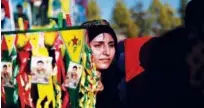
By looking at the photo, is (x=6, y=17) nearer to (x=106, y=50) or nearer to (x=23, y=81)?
(x=23, y=81)

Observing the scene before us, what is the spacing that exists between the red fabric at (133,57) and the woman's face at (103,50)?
0.46 feet

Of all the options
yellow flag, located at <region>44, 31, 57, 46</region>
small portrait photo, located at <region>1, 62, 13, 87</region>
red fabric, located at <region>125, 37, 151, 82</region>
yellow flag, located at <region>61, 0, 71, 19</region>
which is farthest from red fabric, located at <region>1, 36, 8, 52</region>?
red fabric, located at <region>125, 37, 151, 82</region>

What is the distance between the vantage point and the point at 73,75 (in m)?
3.88

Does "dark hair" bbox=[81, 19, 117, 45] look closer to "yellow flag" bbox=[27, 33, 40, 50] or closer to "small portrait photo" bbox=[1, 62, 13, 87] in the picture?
"yellow flag" bbox=[27, 33, 40, 50]

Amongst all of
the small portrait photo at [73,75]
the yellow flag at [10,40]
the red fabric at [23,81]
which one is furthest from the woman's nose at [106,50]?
the yellow flag at [10,40]

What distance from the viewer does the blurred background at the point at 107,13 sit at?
3.50m

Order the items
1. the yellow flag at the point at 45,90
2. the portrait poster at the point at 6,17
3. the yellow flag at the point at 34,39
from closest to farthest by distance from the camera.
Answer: the yellow flag at the point at 45,90 → the yellow flag at the point at 34,39 → the portrait poster at the point at 6,17

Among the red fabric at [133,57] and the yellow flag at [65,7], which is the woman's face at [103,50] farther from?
the yellow flag at [65,7]

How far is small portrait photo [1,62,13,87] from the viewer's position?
13.9ft

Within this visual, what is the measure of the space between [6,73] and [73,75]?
0.72 metres

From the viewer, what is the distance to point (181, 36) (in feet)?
11.0

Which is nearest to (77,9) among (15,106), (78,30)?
(78,30)

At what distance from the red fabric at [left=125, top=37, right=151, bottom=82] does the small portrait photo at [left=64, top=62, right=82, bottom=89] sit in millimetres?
452

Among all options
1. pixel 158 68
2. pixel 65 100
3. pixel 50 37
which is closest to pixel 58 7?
pixel 50 37
